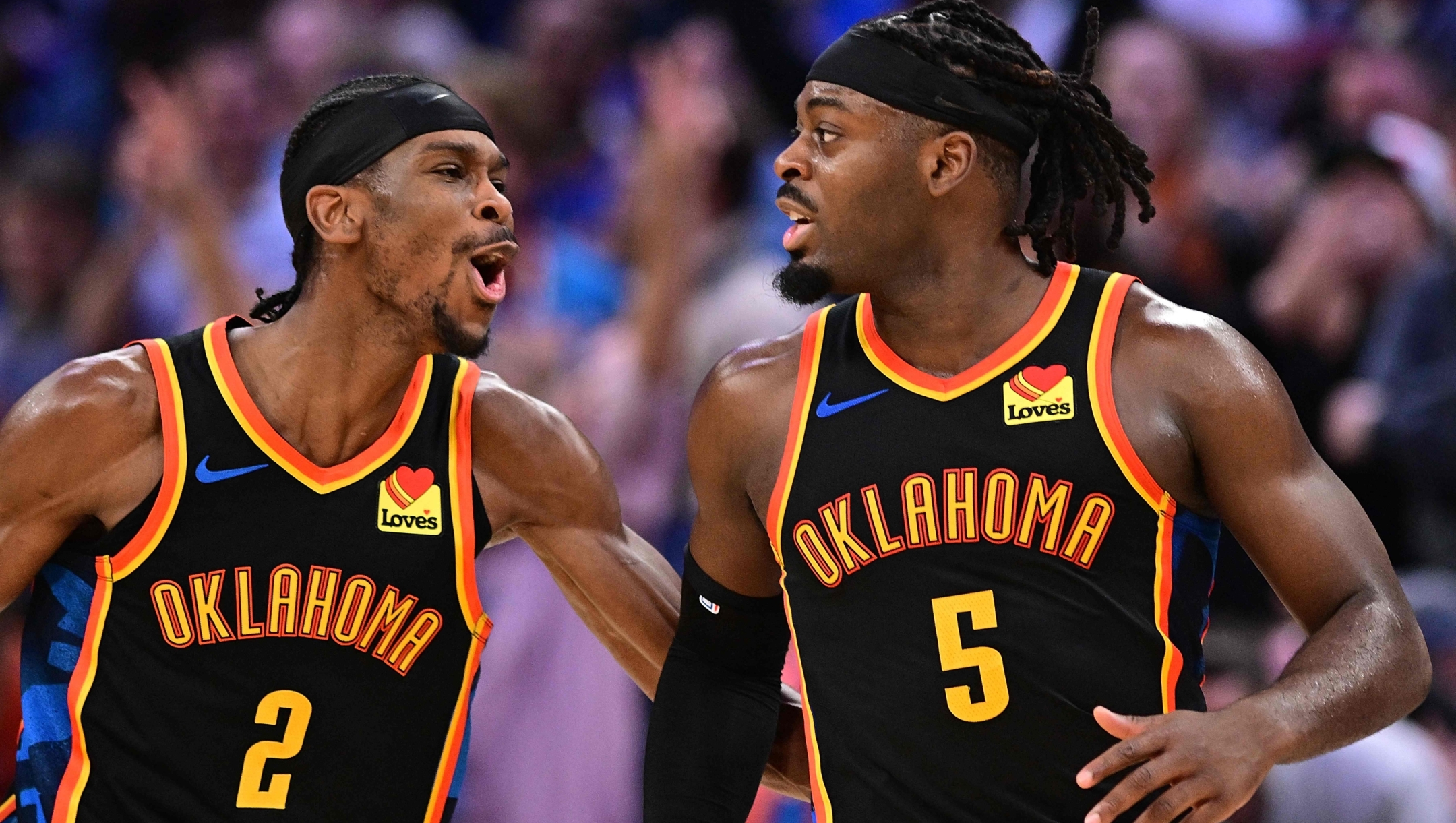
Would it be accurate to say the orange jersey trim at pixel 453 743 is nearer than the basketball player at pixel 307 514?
No

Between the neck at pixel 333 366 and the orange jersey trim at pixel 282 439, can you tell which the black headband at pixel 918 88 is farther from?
the orange jersey trim at pixel 282 439

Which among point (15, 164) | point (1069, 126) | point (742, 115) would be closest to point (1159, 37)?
point (742, 115)

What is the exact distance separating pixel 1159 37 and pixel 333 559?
423 cm

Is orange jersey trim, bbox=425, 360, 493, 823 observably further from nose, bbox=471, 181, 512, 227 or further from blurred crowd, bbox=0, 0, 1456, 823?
blurred crowd, bbox=0, 0, 1456, 823

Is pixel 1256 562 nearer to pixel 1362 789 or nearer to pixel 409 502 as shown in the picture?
pixel 409 502

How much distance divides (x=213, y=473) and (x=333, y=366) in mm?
301

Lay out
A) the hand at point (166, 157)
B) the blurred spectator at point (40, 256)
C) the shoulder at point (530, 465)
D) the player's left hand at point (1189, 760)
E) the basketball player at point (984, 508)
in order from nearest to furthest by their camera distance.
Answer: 1. the player's left hand at point (1189, 760)
2. the basketball player at point (984, 508)
3. the shoulder at point (530, 465)
4. the hand at point (166, 157)
5. the blurred spectator at point (40, 256)

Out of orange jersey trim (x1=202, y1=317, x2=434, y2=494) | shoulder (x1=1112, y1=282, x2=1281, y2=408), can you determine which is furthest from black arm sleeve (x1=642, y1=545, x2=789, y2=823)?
shoulder (x1=1112, y1=282, x2=1281, y2=408)

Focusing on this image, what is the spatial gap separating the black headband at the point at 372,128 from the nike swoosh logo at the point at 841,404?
0.88 m

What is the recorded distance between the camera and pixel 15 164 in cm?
759

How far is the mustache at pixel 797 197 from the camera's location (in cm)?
299

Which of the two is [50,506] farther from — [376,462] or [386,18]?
[386,18]

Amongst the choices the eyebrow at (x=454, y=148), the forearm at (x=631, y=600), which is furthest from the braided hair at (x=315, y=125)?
the forearm at (x=631, y=600)

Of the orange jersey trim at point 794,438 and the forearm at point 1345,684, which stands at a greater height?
the orange jersey trim at point 794,438
